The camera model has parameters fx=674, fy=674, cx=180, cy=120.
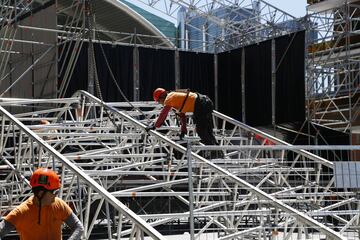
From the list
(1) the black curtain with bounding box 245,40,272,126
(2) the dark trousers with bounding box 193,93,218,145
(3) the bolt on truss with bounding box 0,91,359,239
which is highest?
(1) the black curtain with bounding box 245,40,272,126

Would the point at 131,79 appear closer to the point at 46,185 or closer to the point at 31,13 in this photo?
the point at 31,13

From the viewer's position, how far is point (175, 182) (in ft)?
39.9

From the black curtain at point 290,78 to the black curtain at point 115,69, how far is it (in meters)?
5.29

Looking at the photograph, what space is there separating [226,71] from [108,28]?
13.7m

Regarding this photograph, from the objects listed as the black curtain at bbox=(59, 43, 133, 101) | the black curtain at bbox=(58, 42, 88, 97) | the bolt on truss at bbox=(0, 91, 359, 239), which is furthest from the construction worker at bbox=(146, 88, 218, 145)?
the black curtain at bbox=(59, 43, 133, 101)

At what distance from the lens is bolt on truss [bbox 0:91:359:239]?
411 inches

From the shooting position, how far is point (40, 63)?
844 inches

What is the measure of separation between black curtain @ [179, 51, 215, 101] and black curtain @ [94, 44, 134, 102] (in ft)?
7.14

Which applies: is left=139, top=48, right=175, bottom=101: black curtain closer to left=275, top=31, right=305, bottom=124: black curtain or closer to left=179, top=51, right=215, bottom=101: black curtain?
left=179, top=51, right=215, bottom=101: black curtain

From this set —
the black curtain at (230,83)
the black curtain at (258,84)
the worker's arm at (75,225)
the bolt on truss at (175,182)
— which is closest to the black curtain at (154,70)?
the black curtain at (230,83)

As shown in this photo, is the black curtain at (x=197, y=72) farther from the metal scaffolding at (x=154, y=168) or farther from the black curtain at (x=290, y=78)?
the black curtain at (x=290, y=78)

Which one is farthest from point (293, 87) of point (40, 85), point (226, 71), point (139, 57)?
point (40, 85)

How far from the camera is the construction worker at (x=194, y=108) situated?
12953 mm

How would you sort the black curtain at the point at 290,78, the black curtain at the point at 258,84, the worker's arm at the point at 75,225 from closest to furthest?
the worker's arm at the point at 75,225
the black curtain at the point at 290,78
the black curtain at the point at 258,84
